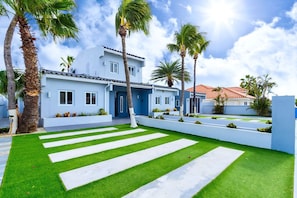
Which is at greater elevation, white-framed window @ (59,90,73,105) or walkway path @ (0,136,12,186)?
white-framed window @ (59,90,73,105)

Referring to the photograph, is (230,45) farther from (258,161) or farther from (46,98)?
(46,98)

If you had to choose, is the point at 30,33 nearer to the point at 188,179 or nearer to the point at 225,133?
the point at 188,179

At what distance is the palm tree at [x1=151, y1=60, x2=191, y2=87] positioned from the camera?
2355 centimetres

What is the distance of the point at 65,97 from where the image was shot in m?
12.7

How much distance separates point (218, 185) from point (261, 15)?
41.7 ft

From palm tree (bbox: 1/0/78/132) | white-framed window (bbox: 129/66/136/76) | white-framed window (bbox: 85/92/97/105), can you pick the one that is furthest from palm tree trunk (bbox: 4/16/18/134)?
white-framed window (bbox: 129/66/136/76)

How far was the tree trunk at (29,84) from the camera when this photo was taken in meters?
9.20

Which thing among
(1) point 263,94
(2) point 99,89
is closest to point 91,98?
(2) point 99,89

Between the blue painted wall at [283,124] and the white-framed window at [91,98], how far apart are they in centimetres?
1268

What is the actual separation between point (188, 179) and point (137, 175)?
1.30m

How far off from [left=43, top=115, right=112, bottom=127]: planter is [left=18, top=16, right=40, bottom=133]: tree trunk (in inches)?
65.4

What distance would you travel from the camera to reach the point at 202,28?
56.4 ft

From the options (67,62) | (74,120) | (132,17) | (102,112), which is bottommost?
(74,120)

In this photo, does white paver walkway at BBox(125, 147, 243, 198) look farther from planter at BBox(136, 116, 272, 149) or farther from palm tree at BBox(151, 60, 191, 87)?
palm tree at BBox(151, 60, 191, 87)
